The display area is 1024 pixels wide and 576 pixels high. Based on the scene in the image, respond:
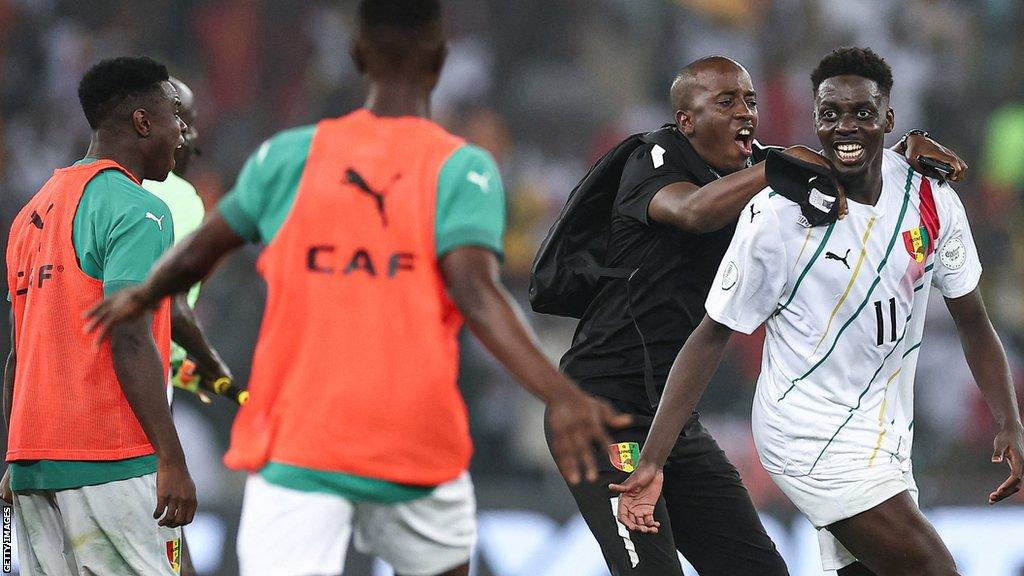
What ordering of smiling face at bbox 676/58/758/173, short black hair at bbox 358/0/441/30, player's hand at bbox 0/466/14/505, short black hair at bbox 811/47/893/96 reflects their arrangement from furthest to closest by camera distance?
smiling face at bbox 676/58/758/173 → player's hand at bbox 0/466/14/505 → short black hair at bbox 811/47/893/96 → short black hair at bbox 358/0/441/30

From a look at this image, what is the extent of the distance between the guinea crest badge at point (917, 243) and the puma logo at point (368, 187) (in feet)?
7.08

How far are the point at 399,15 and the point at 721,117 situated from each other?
6.83ft

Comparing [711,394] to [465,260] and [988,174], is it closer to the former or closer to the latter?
[988,174]

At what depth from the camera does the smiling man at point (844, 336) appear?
180 inches

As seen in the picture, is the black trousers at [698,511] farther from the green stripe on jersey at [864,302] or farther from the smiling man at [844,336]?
the green stripe on jersey at [864,302]

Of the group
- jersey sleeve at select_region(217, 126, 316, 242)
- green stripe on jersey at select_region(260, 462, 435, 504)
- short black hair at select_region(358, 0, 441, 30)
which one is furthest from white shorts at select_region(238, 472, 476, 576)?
short black hair at select_region(358, 0, 441, 30)

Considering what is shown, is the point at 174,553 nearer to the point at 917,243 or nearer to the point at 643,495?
the point at 643,495

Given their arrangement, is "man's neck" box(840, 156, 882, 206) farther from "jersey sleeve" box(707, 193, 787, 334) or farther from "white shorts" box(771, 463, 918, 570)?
"white shorts" box(771, 463, 918, 570)

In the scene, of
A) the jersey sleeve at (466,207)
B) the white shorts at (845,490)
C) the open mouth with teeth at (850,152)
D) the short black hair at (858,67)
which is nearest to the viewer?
the jersey sleeve at (466,207)

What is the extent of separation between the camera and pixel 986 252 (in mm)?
11055

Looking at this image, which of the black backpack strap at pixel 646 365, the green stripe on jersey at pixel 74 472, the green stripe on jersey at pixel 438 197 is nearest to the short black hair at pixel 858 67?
the black backpack strap at pixel 646 365

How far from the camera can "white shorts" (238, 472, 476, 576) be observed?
330cm

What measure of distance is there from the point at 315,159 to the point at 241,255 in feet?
25.6

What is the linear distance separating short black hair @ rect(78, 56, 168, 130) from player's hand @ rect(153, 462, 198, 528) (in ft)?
4.54
